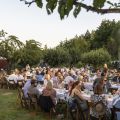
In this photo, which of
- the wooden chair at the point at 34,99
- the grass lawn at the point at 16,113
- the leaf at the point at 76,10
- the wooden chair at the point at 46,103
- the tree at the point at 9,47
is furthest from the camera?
the tree at the point at 9,47

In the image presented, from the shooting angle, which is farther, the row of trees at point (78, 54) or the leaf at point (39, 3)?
the row of trees at point (78, 54)

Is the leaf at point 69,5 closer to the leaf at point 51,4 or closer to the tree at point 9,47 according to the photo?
the leaf at point 51,4

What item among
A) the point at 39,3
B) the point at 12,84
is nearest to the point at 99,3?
the point at 39,3

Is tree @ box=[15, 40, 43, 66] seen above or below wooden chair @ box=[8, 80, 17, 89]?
above

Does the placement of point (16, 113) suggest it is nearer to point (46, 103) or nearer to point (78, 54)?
point (46, 103)

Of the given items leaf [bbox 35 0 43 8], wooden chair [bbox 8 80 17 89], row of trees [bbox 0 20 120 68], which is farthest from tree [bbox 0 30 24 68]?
leaf [bbox 35 0 43 8]

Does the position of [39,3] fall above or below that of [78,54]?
below

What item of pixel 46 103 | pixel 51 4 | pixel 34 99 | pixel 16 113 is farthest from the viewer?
pixel 16 113

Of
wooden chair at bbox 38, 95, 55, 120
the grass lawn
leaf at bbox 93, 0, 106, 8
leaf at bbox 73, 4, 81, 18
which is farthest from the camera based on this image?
the grass lawn

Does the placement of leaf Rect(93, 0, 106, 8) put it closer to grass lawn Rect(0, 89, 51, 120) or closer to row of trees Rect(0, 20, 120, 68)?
grass lawn Rect(0, 89, 51, 120)

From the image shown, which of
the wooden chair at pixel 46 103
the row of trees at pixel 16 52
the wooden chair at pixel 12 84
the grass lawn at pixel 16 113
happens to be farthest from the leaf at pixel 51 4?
the row of trees at pixel 16 52

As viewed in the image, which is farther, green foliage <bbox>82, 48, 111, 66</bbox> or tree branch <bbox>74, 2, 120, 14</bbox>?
green foliage <bbox>82, 48, 111, 66</bbox>

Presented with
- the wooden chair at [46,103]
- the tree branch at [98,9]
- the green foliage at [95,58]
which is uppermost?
the green foliage at [95,58]

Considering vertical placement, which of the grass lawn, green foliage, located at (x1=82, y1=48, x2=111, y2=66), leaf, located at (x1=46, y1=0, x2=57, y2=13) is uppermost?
green foliage, located at (x1=82, y1=48, x2=111, y2=66)
